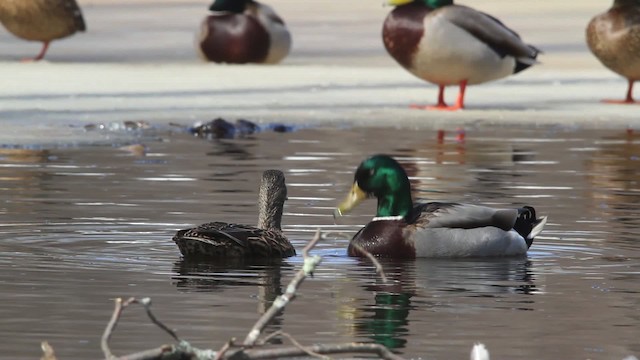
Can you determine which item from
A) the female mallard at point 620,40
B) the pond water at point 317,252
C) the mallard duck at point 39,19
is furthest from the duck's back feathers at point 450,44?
the mallard duck at point 39,19

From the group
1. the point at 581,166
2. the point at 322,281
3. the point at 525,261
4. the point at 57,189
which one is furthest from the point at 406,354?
the point at 581,166

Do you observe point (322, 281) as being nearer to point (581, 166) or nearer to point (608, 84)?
point (581, 166)

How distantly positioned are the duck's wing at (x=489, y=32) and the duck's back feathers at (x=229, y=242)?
10.3 metres

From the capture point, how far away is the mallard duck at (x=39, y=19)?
86.2ft

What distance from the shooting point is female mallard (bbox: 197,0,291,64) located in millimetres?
26312

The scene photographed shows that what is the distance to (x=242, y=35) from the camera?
26.2 metres

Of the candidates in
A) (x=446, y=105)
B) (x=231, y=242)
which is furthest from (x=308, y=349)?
(x=446, y=105)

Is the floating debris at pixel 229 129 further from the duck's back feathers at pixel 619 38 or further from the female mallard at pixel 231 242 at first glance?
the female mallard at pixel 231 242

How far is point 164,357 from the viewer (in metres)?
5.54

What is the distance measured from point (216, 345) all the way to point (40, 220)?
14.9ft

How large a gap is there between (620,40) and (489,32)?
80.0 inches

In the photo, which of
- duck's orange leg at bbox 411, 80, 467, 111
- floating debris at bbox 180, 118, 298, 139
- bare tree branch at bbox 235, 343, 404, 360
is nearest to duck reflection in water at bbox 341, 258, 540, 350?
bare tree branch at bbox 235, 343, 404, 360

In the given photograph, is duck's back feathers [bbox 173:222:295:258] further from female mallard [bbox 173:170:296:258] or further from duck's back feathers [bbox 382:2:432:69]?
duck's back feathers [bbox 382:2:432:69]

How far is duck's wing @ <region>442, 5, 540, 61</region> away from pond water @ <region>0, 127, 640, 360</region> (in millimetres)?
3092
